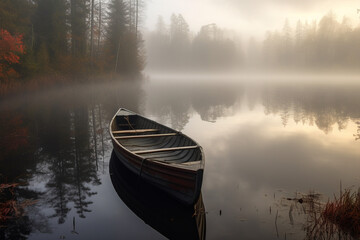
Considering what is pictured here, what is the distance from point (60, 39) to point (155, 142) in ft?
81.2

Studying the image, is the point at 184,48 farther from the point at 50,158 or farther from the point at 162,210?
the point at 162,210

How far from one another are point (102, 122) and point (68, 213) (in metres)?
10.6

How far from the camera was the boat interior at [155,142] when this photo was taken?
24.4ft

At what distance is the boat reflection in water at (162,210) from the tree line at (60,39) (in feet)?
56.8

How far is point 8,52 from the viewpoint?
19.7m

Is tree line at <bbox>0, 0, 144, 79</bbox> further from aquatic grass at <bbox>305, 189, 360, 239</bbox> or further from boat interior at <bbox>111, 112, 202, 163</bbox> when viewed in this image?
aquatic grass at <bbox>305, 189, 360, 239</bbox>

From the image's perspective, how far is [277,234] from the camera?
518cm

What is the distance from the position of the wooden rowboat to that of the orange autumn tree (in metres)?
13.7

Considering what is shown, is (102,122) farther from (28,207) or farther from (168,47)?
(168,47)

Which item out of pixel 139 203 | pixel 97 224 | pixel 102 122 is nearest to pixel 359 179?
pixel 139 203

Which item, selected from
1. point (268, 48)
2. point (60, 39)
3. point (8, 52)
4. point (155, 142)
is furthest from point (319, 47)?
point (155, 142)

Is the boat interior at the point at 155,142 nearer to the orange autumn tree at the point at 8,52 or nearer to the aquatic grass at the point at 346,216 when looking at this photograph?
the aquatic grass at the point at 346,216

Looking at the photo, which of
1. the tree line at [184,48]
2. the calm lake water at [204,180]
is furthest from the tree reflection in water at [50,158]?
the tree line at [184,48]

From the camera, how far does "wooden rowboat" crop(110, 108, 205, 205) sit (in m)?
5.63
